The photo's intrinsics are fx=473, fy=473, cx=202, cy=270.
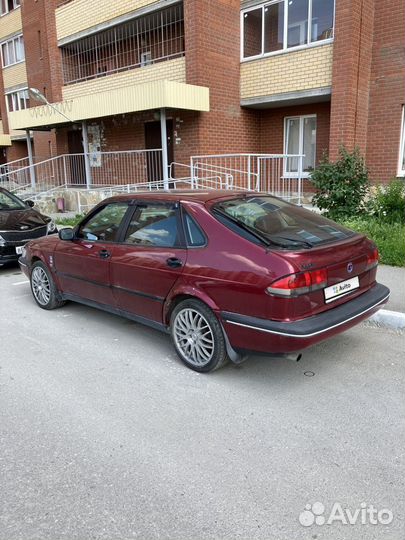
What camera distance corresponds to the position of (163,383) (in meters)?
4.00

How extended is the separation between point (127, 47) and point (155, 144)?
4.28 m

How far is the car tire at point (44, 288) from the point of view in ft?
19.5

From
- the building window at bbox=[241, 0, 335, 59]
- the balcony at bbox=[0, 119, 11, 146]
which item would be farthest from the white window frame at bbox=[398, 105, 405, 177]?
the balcony at bbox=[0, 119, 11, 146]

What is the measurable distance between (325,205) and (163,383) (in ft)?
19.9

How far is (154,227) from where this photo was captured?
4.55 m

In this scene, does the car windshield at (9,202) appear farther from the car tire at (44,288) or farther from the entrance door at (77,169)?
the entrance door at (77,169)

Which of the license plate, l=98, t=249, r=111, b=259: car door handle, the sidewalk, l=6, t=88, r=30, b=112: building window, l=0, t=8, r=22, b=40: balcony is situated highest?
l=0, t=8, r=22, b=40: balcony

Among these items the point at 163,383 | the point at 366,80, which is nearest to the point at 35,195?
the point at 366,80

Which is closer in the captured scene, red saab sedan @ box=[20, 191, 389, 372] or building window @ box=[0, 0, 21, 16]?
red saab sedan @ box=[20, 191, 389, 372]

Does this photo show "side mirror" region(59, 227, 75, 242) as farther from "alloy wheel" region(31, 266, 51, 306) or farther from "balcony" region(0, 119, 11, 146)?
"balcony" region(0, 119, 11, 146)

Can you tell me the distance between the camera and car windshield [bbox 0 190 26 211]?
377 inches

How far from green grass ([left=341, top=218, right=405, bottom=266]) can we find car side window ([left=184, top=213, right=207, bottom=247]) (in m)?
4.19

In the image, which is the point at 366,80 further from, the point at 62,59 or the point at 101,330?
the point at 62,59

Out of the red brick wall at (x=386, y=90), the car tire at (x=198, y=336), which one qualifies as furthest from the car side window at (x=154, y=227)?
→ the red brick wall at (x=386, y=90)
